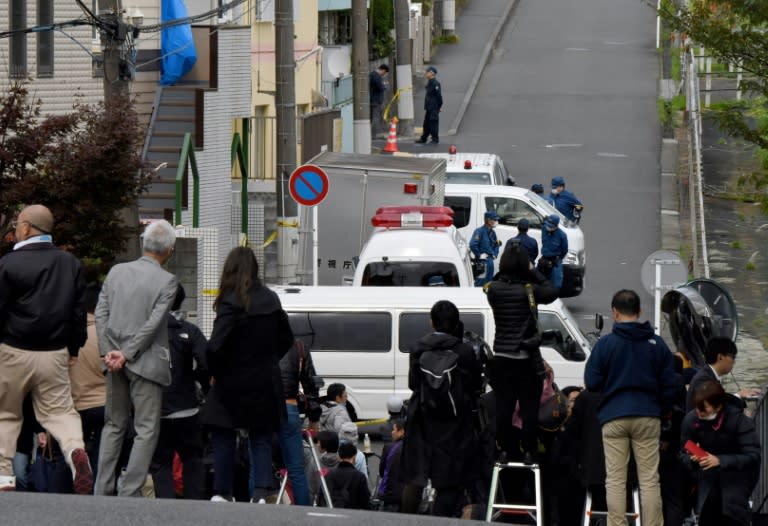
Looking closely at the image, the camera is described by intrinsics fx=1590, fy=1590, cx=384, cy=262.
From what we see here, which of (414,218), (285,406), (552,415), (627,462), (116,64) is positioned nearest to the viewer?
(285,406)

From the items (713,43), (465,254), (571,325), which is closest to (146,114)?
(465,254)

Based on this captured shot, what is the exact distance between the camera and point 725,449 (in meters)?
10.5

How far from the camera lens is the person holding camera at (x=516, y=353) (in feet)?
36.3

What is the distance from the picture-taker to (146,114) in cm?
2573

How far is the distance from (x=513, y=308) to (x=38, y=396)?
331 cm

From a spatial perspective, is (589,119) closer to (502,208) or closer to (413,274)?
(502,208)

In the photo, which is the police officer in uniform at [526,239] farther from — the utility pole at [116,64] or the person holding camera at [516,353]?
the person holding camera at [516,353]

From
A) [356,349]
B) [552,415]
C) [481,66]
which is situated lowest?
[356,349]

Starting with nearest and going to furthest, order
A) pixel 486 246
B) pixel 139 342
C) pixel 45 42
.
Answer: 1. pixel 139 342
2. pixel 45 42
3. pixel 486 246

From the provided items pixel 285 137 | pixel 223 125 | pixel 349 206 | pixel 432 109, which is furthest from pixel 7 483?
pixel 432 109

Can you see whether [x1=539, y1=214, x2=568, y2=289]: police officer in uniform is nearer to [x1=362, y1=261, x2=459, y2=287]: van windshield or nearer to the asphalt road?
the asphalt road

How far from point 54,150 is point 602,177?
20.9 m

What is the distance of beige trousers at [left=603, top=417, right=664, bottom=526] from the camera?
10359 mm

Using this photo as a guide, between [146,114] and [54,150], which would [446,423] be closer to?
[54,150]
